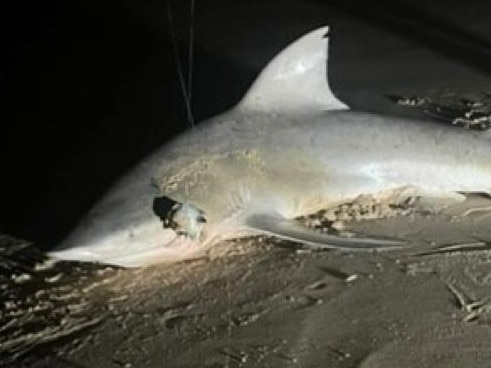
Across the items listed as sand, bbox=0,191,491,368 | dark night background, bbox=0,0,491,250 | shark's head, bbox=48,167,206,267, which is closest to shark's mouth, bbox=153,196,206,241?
shark's head, bbox=48,167,206,267

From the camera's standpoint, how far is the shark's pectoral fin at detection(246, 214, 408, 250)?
139 inches

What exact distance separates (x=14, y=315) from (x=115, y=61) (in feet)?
11.3

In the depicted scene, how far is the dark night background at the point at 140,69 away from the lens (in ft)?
15.9

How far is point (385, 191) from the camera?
4055mm

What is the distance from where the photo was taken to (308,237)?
3.56 metres

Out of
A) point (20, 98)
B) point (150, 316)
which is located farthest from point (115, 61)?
point (150, 316)

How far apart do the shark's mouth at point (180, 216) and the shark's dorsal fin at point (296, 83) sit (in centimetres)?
65

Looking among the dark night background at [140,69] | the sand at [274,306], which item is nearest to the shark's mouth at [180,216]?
the sand at [274,306]

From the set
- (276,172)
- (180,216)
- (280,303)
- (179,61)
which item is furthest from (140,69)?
(280,303)

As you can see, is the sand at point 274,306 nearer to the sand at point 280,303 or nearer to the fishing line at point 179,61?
the sand at point 280,303

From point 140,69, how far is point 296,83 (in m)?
2.43

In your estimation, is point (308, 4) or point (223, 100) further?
point (308, 4)

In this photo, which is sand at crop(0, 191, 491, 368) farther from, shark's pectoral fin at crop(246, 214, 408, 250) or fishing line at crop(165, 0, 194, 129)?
fishing line at crop(165, 0, 194, 129)

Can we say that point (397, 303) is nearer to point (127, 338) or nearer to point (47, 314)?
point (127, 338)
